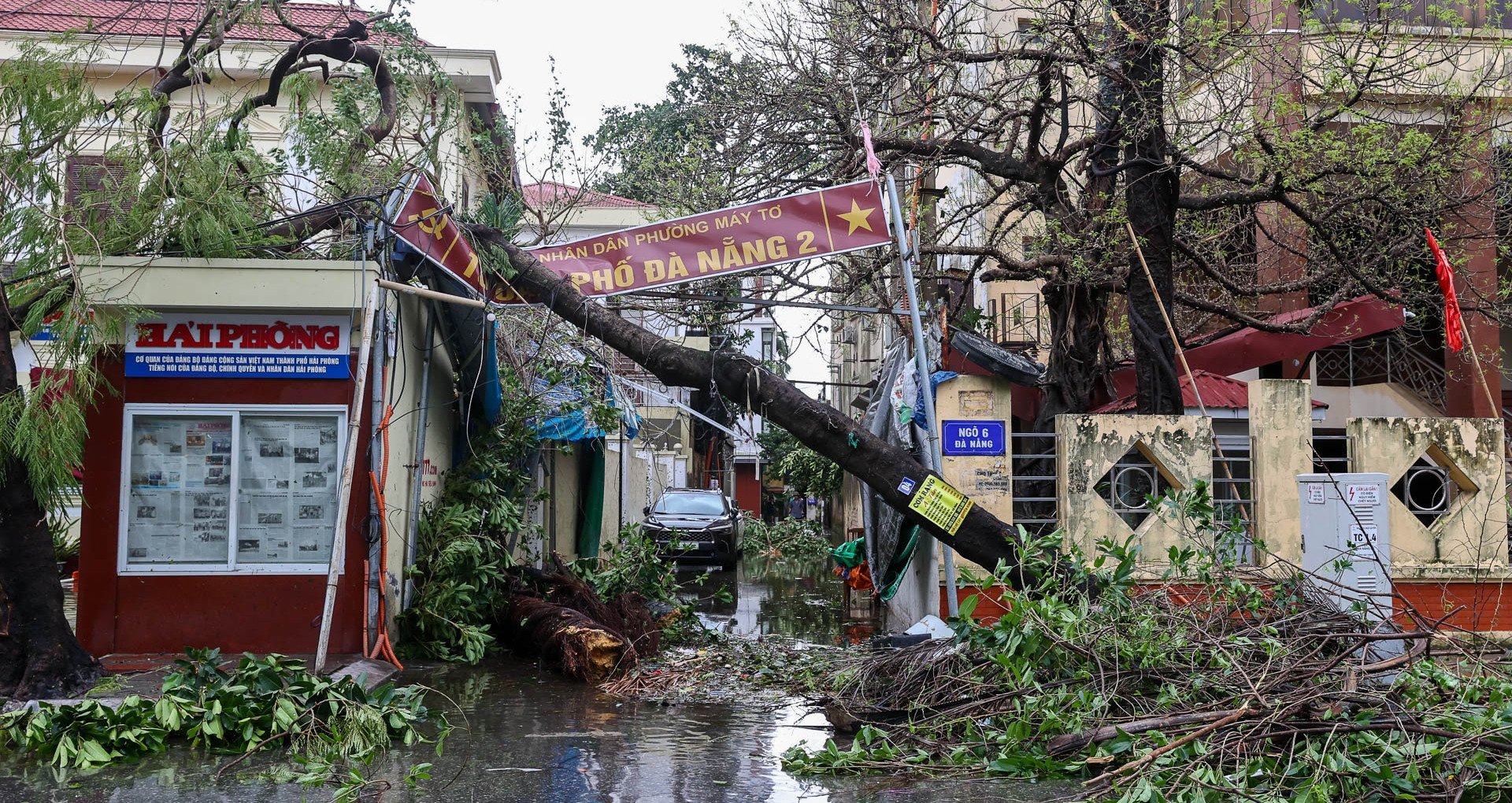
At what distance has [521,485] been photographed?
13.5m

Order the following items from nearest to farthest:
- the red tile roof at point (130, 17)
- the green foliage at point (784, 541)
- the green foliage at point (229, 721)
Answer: the green foliage at point (229, 721), the red tile roof at point (130, 17), the green foliage at point (784, 541)

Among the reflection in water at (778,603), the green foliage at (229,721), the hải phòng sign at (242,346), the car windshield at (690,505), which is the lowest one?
the reflection in water at (778,603)

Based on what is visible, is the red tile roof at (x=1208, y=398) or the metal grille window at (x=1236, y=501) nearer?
the metal grille window at (x=1236, y=501)

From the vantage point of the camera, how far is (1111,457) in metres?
9.53

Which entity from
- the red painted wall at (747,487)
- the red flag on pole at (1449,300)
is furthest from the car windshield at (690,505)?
the red painted wall at (747,487)

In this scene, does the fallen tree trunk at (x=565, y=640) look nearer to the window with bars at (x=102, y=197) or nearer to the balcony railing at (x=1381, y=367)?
the window with bars at (x=102, y=197)

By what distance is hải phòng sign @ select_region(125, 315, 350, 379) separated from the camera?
918 centimetres

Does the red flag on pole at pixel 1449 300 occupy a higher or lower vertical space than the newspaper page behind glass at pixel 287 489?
higher

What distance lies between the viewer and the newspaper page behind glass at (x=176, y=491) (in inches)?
366

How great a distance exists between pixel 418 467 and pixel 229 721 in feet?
13.3

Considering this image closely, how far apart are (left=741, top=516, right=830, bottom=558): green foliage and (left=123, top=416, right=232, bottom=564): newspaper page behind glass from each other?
Answer: 17.1m

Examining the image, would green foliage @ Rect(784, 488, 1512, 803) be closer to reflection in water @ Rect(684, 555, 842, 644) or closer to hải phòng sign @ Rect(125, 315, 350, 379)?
hải phòng sign @ Rect(125, 315, 350, 379)

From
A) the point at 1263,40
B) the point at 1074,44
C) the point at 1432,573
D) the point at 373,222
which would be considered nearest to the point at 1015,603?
the point at 1432,573

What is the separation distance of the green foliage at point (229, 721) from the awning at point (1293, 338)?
10.6 metres
